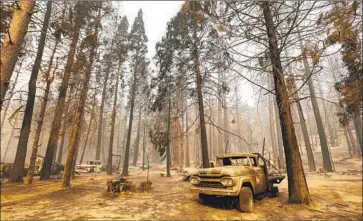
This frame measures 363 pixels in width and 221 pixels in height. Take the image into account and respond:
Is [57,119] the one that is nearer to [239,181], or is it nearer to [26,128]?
[26,128]

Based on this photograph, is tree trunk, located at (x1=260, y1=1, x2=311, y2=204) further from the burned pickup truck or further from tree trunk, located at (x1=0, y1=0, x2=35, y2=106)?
tree trunk, located at (x1=0, y1=0, x2=35, y2=106)

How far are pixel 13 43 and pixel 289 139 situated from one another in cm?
876

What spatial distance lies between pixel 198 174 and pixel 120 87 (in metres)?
18.2

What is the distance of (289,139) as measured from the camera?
7.32m

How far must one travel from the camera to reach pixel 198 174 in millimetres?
6887

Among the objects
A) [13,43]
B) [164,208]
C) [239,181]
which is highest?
[13,43]

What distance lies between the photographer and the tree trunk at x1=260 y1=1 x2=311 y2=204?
6594 millimetres

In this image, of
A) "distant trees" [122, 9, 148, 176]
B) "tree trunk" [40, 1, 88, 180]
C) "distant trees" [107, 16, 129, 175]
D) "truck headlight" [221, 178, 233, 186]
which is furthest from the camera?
"distant trees" [122, 9, 148, 176]

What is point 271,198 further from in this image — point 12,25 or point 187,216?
point 12,25

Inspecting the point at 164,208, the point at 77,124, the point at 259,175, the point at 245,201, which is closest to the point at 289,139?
the point at 259,175

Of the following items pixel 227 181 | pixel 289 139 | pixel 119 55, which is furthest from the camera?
pixel 119 55

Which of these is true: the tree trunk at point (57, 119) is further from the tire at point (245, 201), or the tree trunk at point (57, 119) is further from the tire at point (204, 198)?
the tire at point (245, 201)

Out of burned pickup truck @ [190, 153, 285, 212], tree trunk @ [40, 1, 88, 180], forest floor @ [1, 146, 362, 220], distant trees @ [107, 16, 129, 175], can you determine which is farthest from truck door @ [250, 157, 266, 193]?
distant trees @ [107, 16, 129, 175]

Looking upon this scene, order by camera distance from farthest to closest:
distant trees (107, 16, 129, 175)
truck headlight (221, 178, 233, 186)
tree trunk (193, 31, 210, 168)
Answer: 1. distant trees (107, 16, 129, 175)
2. tree trunk (193, 31, 210, 168)
3. truck headlight (221, 178, 233, 186)
